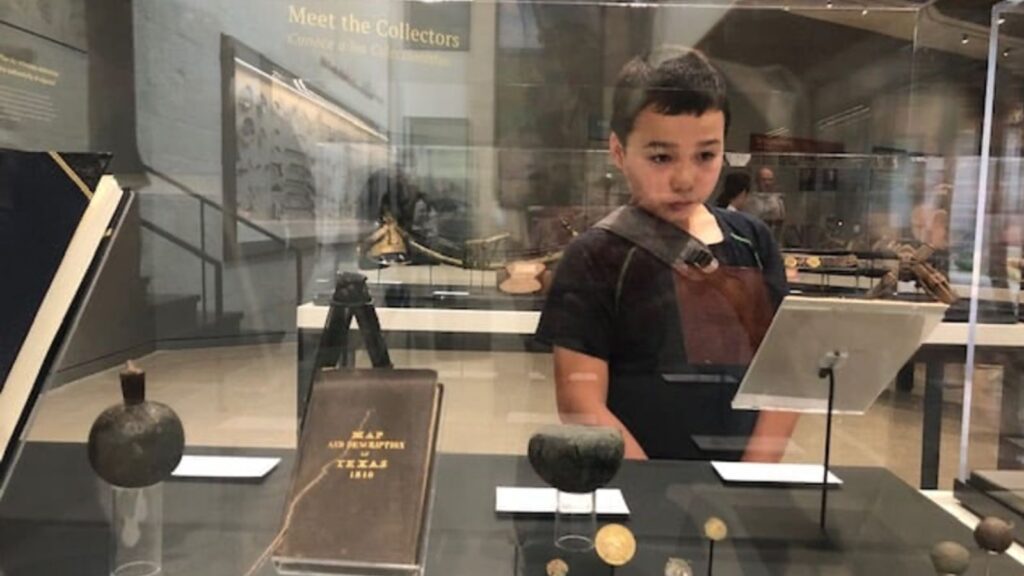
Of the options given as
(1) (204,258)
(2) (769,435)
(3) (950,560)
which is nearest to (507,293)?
(1) (204,258)

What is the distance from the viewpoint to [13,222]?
0.87 meters

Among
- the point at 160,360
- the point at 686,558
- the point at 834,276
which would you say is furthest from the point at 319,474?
the point at 834,276

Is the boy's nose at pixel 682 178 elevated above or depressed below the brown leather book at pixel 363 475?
above

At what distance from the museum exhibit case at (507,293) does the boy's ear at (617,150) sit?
3 centimetres

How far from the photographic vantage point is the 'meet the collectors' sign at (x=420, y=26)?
6.00ft

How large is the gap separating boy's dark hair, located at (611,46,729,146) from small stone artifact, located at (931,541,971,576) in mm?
886

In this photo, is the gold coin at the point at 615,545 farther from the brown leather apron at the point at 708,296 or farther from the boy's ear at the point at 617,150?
the boy's ear at the point at 617,150

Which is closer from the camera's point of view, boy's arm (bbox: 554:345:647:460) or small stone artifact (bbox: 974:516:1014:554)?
small stone artifact (bbox: 974:516:1014:554)

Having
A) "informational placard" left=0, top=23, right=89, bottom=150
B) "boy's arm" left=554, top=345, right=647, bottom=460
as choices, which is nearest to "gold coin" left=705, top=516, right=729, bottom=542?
"boy's arm" left=554, top=345, right=647, bottom=460

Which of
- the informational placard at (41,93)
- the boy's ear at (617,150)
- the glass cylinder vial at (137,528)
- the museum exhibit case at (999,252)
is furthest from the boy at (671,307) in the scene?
the informational placard at (41,93)

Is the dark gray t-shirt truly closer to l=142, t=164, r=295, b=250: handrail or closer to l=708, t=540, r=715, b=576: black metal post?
l=708, t=540, r=715, b=576: black metal post

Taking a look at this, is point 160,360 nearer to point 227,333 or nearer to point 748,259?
point 227,333

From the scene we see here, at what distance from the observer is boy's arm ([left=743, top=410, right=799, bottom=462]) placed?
1400mm

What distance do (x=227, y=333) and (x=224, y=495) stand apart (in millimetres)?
1330
